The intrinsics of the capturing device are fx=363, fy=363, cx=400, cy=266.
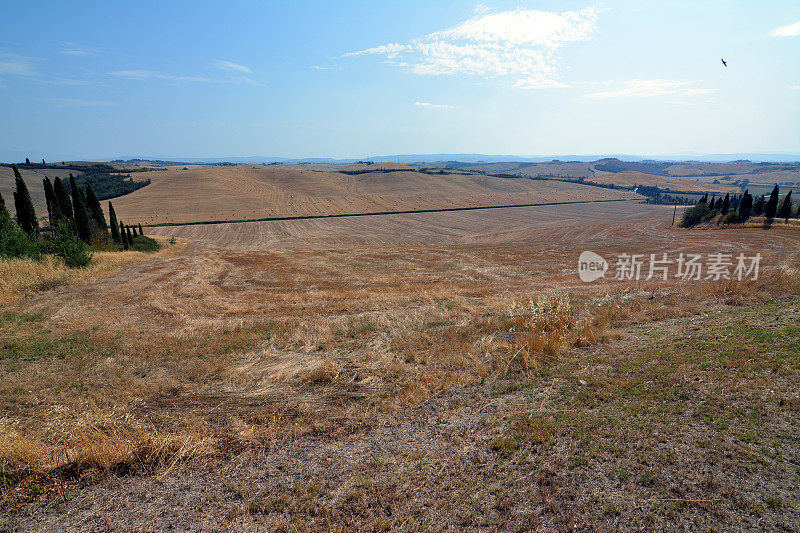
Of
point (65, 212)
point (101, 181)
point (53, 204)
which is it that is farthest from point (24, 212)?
point (101, 181)

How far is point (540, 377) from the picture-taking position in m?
10.9

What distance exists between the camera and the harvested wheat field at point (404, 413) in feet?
20.4

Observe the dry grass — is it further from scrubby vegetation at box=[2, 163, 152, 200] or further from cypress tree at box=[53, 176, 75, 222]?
scrubby vegetation at box=[2, 163, 152, 200]

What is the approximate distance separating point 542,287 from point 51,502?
2672cm

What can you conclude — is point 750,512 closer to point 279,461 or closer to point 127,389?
point 279,461

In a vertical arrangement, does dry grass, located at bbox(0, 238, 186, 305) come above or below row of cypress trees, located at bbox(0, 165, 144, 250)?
below

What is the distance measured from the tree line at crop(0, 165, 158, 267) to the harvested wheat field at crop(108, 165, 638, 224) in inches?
1546

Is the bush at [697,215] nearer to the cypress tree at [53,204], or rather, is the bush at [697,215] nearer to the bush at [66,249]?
the bush at [66,249]

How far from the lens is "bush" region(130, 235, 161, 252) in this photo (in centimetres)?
4780

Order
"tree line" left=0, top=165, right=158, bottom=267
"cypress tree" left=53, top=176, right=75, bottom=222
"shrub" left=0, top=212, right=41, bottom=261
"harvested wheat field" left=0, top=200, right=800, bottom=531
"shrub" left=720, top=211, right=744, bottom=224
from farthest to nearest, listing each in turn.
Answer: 1. "shrub" left=720, top=211, right=744, bottom=224
2. "cypress tree" left=53, top=176, right=75, bottom=222
3. "tree line" left=0, top=165, right=158, bottom=267
4. "shrub" left=0, top=212, right=41, bottom=261
5. "harvested wheat field" left=0, top=200, right=800, bottom=531

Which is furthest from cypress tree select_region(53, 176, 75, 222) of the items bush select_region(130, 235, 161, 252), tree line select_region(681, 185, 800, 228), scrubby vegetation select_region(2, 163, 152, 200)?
tree line select_region(681, 185, 800, 228)

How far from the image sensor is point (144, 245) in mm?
49375

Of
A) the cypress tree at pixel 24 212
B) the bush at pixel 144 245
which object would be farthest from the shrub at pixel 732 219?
the cypress tree at pixel 24 212

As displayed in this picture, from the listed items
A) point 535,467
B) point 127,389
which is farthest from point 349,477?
point 127,389
